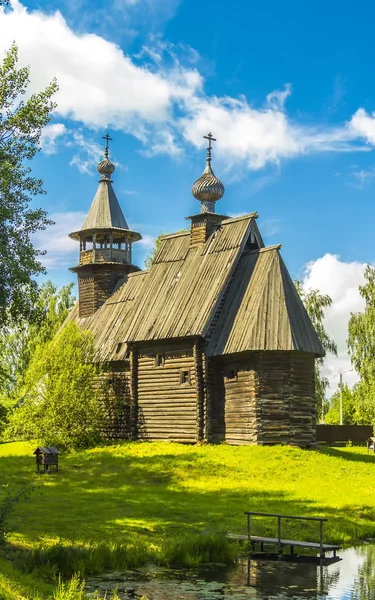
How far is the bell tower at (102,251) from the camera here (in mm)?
44750

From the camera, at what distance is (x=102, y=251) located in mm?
45500

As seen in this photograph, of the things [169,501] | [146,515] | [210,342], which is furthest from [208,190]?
[146,515]

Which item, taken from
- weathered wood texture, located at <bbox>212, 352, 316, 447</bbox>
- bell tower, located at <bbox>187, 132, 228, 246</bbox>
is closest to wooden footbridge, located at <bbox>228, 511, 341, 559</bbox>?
weathered wood texture, located at <bbox>212, 352, 316, 447</bbox>

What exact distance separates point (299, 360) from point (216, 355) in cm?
357

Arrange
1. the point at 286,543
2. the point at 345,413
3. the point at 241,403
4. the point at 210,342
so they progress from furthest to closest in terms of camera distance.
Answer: the point at 345,413
the point at 210,342
the point at 241,403
the point at 286,543

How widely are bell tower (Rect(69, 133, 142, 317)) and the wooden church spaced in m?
1.53

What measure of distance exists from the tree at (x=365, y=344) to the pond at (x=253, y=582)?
33736 mm

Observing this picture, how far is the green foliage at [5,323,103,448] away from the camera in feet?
117

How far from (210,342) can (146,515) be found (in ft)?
47.0

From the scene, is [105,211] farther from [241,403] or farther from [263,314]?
[241,403]

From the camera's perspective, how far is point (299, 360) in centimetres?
3212

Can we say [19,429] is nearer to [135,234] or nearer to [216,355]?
[216,355]

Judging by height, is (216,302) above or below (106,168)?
below

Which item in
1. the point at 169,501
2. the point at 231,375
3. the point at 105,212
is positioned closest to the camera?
the point at 169,501
